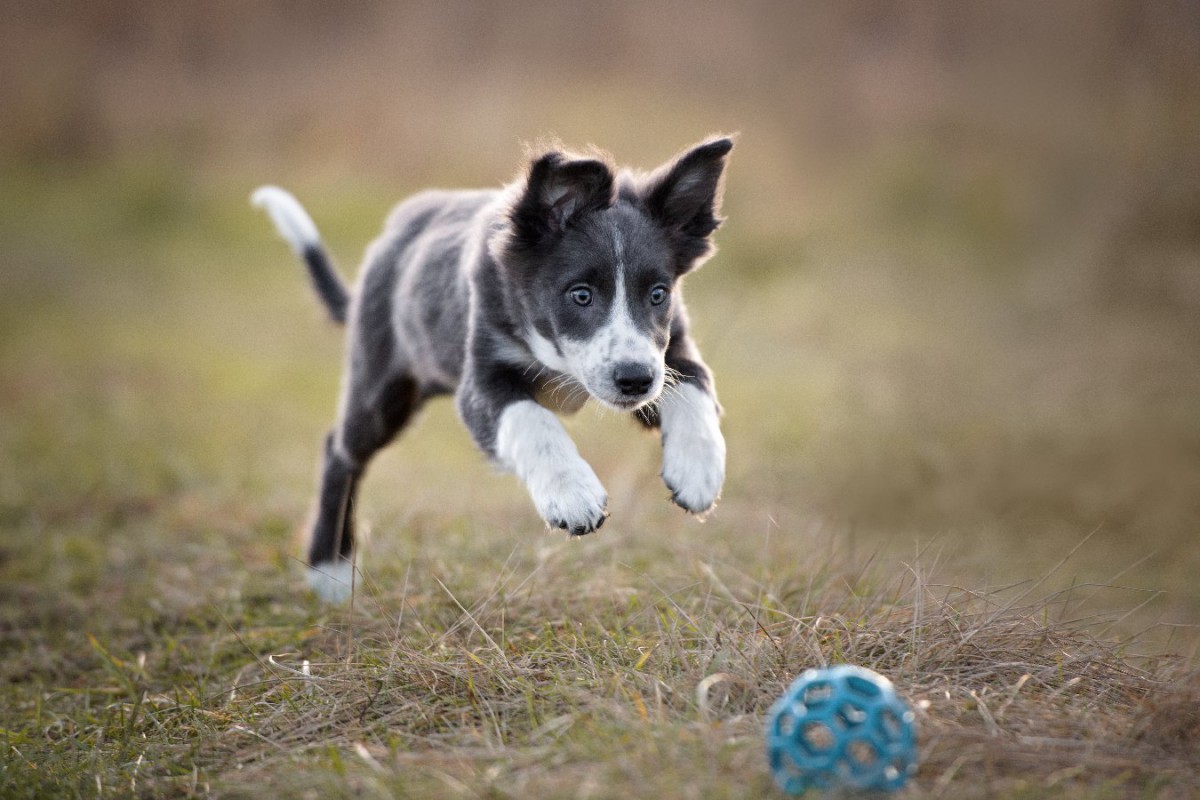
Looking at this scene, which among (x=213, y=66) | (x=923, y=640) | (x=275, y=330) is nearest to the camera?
(x=923, y=640)

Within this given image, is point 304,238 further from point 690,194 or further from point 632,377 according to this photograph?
point 632,377

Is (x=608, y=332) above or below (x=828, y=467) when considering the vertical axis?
above

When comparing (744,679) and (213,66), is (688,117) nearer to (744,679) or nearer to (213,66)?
(213,66)

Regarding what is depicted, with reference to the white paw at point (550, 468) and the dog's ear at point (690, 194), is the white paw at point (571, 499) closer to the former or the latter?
the white paw at point (550, 468)

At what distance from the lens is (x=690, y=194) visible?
4383 millimetres

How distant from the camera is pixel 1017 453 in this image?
848 centimetres

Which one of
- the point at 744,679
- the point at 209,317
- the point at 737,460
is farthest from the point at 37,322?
the point at 744,679

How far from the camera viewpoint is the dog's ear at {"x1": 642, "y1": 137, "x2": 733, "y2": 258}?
4281mm

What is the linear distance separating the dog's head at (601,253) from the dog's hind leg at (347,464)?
139cm

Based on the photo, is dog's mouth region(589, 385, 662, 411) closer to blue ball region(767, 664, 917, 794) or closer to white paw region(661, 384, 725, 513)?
white paw region(661, 384, 725, 513)

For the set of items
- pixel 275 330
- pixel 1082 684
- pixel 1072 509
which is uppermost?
pixel 1082 684

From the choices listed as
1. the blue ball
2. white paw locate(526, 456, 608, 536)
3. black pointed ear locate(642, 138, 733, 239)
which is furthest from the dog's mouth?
the blue ball

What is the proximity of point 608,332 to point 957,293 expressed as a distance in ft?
38.4

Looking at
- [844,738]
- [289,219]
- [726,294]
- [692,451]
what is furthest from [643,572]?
[726,294]
